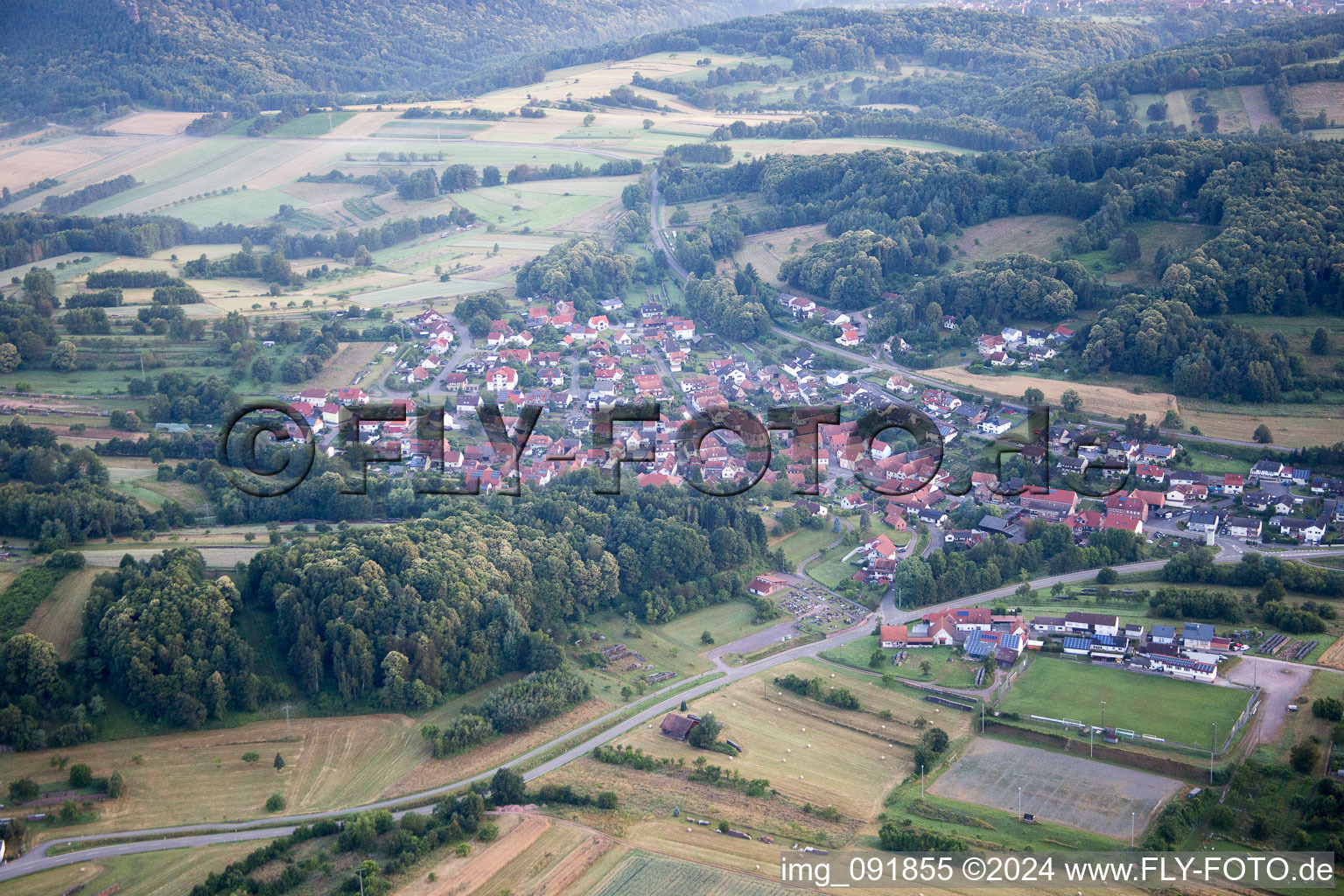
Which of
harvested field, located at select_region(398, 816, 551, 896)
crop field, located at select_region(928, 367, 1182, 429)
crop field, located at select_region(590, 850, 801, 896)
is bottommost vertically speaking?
crop field, located at select_region(590, 850, 801, 896)

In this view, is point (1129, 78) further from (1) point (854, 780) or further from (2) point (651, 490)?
(1) point (854, 780)

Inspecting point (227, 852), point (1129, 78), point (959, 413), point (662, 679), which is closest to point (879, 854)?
point (662, 679)

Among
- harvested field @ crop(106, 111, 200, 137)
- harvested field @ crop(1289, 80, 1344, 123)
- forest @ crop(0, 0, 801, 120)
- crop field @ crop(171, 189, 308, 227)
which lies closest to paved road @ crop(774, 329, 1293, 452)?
harvested field @ crop(1289, 80, 1344, 123)

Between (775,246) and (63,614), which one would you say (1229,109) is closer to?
(775,246)

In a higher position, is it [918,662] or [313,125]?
[313,125]

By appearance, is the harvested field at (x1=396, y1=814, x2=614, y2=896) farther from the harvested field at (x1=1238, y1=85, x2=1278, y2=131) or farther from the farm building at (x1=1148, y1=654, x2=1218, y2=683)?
the harvested field at (x1=1238, y1=85, x2=1278, y2=131)

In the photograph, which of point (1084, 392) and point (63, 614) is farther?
point (1084, 392)

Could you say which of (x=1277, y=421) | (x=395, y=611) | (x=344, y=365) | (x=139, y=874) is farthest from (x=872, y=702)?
(x=344, y=365)
